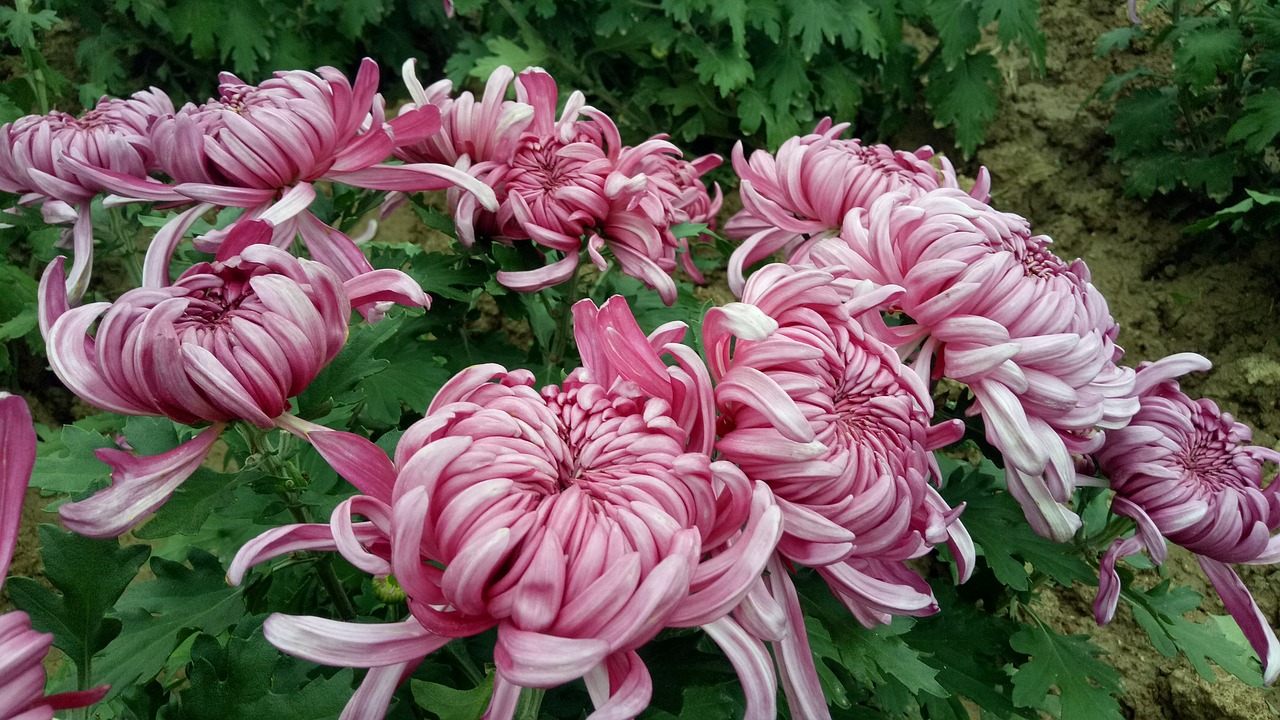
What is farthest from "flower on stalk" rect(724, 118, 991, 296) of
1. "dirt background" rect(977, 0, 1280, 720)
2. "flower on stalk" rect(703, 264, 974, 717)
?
"dirt background" rect(977, 0, 1280, 720)

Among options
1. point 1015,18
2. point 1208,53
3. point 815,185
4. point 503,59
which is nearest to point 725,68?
point 503,59

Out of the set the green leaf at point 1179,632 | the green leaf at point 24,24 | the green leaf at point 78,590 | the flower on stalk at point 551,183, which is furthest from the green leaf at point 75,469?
the green leaf at point 24,24

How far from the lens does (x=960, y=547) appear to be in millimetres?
820

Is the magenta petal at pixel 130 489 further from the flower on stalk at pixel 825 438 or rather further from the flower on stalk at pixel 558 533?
the flower on stalk at pixel 825 438

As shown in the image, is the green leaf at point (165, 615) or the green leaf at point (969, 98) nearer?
the green leaf at point (165, 615)

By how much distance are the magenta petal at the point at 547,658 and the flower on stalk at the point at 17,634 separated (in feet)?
0.96

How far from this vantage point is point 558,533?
21.7 inches

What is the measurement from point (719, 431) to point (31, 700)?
1.72ft

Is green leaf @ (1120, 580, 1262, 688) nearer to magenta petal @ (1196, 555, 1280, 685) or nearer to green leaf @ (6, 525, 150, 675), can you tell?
magenta petal @ (1196, 555, 1280, 685)

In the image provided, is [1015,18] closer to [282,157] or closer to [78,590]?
[282,157]

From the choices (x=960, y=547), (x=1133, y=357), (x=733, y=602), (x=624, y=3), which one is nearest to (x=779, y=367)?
(x=733, y=602)

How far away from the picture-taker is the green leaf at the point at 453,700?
0.70 meters

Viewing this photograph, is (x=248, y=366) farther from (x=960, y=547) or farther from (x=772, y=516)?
(x=960, y=547)

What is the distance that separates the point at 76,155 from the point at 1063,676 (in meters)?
1.53
